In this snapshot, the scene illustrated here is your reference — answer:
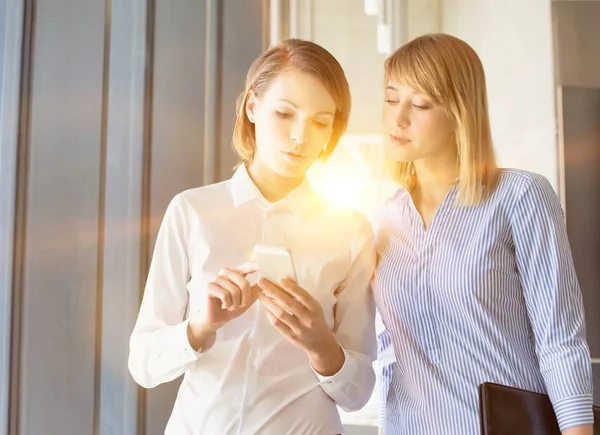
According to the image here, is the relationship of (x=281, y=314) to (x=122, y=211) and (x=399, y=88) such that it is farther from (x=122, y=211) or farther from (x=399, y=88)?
(x=122, y=211)

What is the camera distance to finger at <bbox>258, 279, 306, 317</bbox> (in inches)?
33.9

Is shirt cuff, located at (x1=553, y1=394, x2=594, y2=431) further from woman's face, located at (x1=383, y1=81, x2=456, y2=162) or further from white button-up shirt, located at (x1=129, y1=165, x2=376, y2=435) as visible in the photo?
woman's face, located at (x1=383, y1=81, x2=456, y2=162)

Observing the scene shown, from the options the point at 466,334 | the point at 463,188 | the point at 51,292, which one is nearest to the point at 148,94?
the point at 51,292

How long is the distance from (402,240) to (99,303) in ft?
2.37

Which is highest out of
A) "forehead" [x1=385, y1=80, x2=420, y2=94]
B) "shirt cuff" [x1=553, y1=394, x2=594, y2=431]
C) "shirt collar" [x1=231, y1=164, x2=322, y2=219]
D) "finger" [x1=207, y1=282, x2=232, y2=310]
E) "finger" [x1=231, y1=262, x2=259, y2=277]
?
"forehead" [x1=385, y1=80, x2=420, y2=94]

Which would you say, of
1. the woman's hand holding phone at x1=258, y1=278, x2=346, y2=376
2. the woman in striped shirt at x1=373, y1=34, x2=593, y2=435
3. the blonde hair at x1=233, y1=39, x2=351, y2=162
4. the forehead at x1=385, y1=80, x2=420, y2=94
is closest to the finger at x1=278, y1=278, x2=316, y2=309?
the woman's hand holding phone at x1=258, y1=278, x2=346, y2=376

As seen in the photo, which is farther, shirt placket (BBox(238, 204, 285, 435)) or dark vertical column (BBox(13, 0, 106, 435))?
dark vertical column (BBox(13, 0, 106, 435))

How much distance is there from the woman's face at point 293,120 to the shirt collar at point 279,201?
0.14 ft

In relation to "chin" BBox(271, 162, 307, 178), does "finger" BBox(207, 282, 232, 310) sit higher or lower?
lower

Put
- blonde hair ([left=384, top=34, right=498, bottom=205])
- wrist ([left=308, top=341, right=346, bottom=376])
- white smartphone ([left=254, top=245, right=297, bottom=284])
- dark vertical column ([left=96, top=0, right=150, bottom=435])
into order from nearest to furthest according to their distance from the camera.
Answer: white smartphone ([left=254, top=245, right=297, bottom=284]), wrist ([left=308, top=341, right=346, bottom=376]), blonde hair ([left=384, top=34, right=498, bottom=205]), dark vertical column ([left=96, top=0, right=150, bottom=435])

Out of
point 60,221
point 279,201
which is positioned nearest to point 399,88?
point 279,201

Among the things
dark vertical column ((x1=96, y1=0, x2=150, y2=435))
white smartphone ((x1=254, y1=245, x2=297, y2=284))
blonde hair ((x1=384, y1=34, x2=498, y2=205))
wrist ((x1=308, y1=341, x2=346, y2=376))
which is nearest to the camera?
white smartphone ((x1=254, y1=245, x2=297, y2=284))

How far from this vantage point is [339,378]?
3.19ft

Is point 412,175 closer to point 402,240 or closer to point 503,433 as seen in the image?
point 402,240
